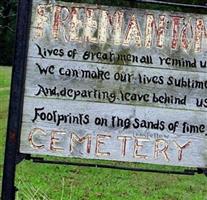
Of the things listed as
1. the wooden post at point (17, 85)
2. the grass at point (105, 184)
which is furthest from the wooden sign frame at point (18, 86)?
the grass at point (105, 184)

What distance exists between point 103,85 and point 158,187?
4609 mm

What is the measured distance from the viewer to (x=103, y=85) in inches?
165

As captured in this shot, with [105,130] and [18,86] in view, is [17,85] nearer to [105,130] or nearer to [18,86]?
[18,86]

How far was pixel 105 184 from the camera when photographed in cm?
840

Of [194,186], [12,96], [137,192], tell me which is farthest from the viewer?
[194,186]

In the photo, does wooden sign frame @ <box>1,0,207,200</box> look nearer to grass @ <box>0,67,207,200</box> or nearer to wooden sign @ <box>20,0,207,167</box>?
wooden sign @ <box>20,0,207,167</box>

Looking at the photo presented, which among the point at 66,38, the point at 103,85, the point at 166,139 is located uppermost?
the point at 66,38

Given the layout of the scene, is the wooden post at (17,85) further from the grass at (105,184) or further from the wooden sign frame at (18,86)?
the grass at (105,184)

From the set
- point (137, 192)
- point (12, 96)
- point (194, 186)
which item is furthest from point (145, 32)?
point (194, 186)

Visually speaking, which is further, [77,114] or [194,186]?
[194,186]

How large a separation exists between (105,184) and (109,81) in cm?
438

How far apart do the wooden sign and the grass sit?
2.78m

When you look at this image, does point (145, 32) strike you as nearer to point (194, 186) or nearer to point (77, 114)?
point (77, 114)

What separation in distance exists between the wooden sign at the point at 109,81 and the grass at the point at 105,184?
278cm
